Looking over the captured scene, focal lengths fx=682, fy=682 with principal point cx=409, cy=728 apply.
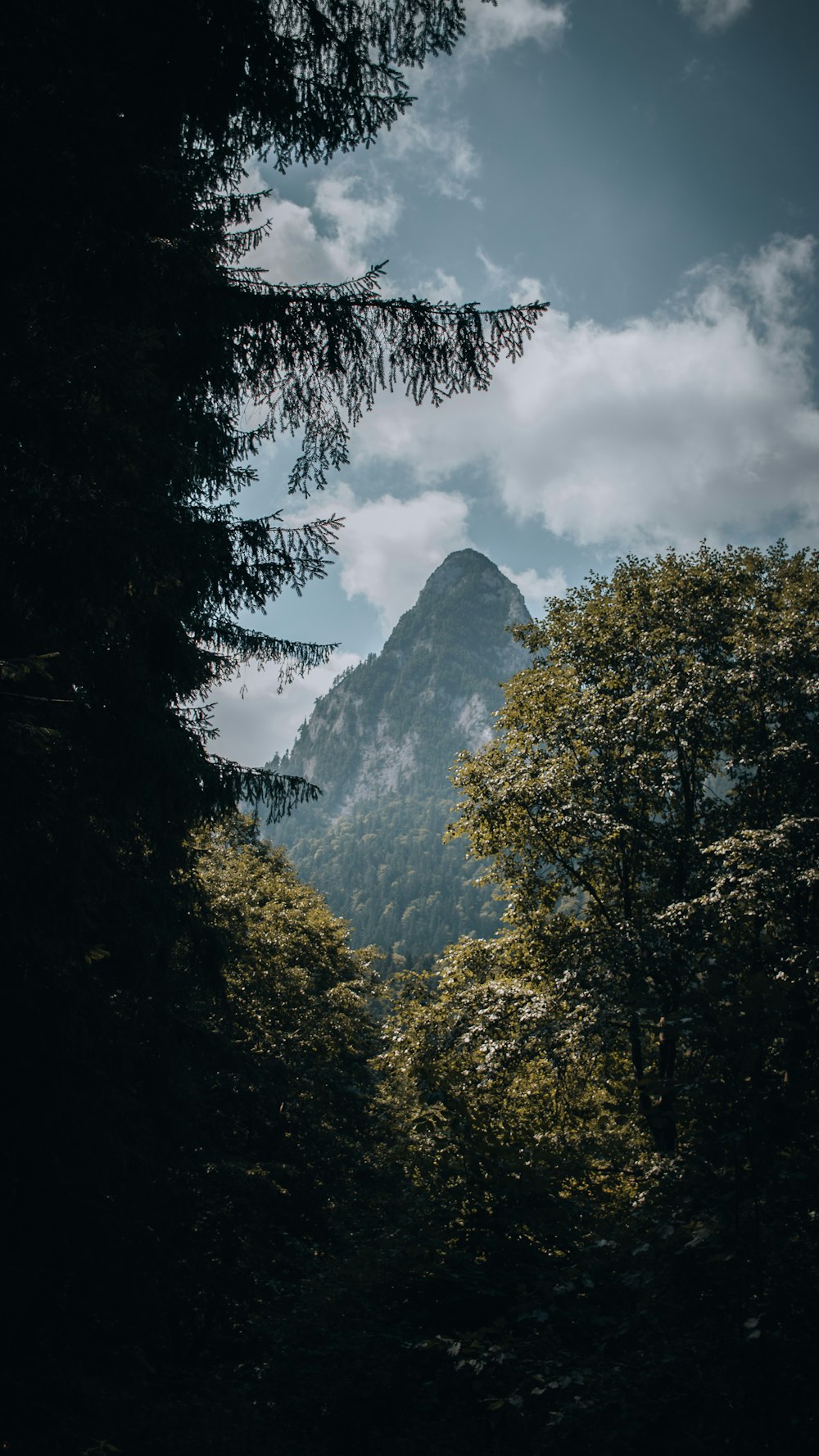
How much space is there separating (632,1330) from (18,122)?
707cm

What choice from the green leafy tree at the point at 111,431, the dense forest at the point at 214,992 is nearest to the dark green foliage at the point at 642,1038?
the dense forest at the point at 214,992

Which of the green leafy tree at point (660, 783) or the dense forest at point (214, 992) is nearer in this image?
the dense forest at point (214, 992)

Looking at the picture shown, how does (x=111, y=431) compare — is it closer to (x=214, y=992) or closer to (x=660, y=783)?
(x=214, y=992)

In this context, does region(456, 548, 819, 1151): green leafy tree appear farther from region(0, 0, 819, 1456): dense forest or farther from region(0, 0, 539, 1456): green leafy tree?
region(0, 0, 539, 1456): green leafy tree

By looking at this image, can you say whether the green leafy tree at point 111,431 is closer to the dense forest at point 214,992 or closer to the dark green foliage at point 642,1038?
the dense forest at point 214,992

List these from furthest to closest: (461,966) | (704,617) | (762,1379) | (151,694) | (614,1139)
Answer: (461,966) < (704,617) < (614,1139) < (151,694) < (762,1379)

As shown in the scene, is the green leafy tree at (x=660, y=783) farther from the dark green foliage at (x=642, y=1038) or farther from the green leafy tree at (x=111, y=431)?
the green leafy tree at (x=111, y=431)

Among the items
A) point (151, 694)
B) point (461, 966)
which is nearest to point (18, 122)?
point (151, 694)

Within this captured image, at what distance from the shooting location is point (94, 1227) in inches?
183

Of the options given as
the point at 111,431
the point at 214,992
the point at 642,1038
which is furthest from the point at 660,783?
the point at 111,431

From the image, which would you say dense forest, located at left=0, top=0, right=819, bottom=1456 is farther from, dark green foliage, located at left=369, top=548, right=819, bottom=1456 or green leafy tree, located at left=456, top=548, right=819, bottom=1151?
green leafy tree, located at left=456, top=548, right=819, bottom=1151

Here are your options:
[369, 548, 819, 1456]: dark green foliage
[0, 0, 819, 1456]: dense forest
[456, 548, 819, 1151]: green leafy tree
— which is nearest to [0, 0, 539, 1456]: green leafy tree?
[0, 0, 819, 1456]: dense forest

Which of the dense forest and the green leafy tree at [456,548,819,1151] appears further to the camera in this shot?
the green leafy tree at [456,548,819,1151]

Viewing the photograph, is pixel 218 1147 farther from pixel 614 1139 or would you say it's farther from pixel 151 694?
pixel 151 694
